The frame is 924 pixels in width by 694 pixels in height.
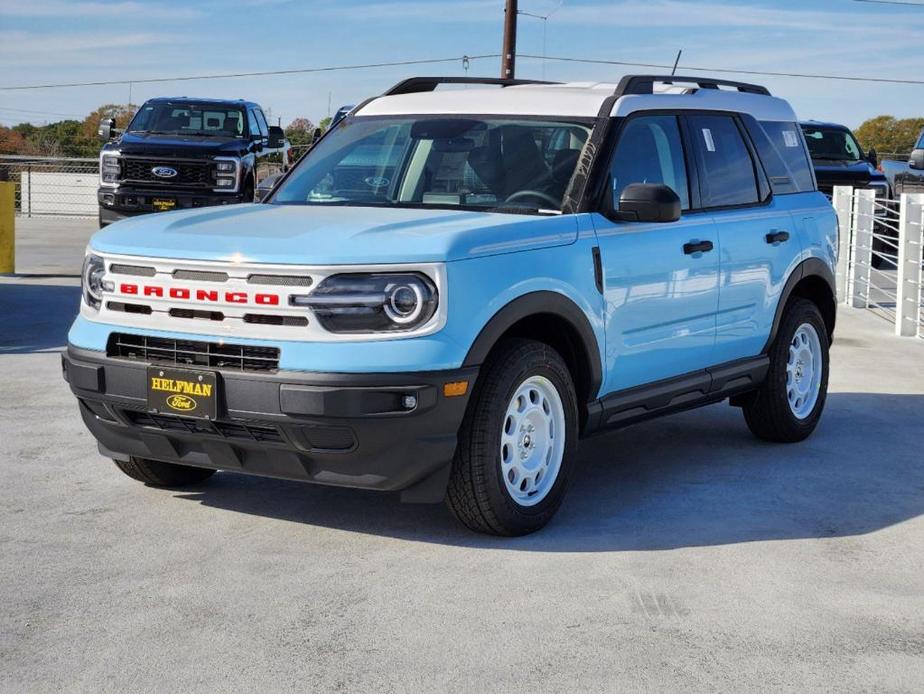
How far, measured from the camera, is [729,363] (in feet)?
23.6

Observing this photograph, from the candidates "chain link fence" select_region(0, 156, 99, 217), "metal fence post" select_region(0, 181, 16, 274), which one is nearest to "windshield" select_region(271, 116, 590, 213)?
"metal fence post" select_region(0, 181, 16, 274)

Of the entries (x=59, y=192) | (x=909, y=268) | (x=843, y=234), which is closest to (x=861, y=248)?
(x=843, y=234)

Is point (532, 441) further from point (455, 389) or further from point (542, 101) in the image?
point (542, 101)

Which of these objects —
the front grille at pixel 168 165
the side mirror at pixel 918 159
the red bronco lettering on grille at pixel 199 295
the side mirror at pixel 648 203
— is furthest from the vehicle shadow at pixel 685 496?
the front grille at pixel 168 165

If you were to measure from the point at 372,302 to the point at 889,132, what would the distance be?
8327 cm

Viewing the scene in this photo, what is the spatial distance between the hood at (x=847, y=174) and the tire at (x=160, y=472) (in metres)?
15.9

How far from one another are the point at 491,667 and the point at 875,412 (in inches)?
211

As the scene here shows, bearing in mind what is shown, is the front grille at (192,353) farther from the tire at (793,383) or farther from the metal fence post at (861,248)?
the metal fence post at (861,248)

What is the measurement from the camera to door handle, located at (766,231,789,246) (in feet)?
24.4

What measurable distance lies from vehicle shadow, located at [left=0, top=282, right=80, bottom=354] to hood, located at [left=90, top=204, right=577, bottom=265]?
5.37 m

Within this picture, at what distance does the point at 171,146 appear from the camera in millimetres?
18141

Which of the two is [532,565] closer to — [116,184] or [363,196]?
[363,196]

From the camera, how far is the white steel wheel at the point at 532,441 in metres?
5.66

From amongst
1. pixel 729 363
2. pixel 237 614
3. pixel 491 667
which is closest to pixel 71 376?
pixel 237 614
